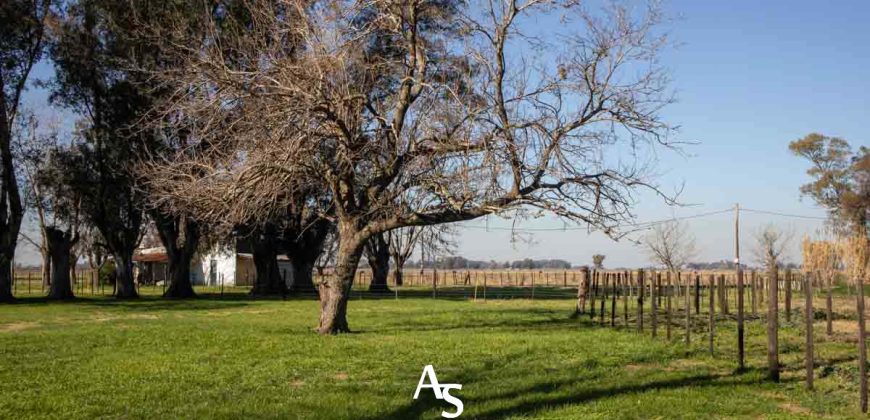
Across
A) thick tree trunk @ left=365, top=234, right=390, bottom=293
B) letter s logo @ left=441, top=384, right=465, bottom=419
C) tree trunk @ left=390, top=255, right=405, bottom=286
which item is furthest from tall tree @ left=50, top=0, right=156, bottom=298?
letter s logo @ left=441, top=384, right=465, bottom=419

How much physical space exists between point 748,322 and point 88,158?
31879 millimetres

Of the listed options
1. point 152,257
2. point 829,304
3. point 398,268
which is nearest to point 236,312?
point 829,304

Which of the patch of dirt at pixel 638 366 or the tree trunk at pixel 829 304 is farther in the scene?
the tree trunk at pixel 829 304

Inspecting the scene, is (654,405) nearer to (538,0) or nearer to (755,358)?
(755,358)

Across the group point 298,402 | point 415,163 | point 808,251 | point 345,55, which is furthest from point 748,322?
point 808,251

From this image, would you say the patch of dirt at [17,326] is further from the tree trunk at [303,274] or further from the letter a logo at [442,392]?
the tree trunk at [303,274]

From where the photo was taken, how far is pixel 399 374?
12.6 meters

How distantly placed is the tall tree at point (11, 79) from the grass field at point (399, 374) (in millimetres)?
19828

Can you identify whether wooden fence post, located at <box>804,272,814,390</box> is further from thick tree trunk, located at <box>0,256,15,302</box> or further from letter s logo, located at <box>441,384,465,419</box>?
thick tree trunk, located at <box>0,256,15,302</box>

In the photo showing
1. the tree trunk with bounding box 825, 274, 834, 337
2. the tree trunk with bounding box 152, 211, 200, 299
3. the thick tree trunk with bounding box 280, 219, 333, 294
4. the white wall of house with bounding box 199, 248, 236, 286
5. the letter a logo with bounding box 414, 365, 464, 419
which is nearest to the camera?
the letter a logo with bounding box 414, 365, 464, 419

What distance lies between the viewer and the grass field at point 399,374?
978 cm

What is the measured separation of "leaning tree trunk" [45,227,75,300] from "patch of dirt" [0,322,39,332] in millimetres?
17211

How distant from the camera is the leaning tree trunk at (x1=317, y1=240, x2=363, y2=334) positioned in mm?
19641

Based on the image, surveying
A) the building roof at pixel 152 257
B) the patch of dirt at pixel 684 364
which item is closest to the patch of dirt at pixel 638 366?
the patch of dirt at pixel 684 364
